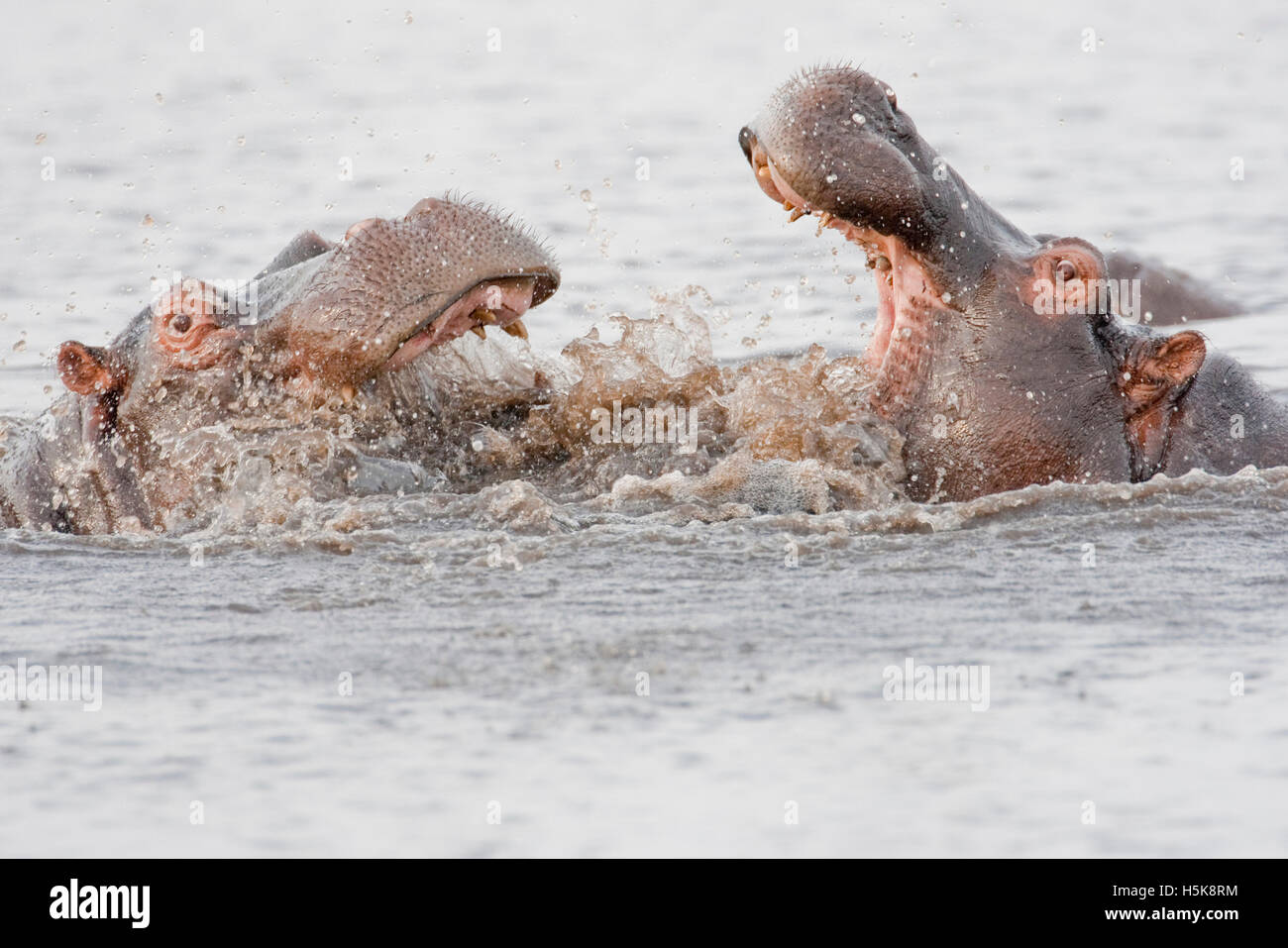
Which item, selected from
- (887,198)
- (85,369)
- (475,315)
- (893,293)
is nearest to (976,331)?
(893,293)

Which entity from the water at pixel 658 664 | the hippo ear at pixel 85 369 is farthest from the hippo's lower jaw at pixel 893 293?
the hippo ear at pixel 85 369

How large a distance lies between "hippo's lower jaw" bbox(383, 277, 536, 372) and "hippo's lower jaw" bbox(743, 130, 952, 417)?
0.95 m

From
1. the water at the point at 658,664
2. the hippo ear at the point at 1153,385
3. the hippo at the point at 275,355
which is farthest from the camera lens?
the hippo ear at the point at 1153,385

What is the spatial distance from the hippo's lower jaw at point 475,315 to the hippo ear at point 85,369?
1.13 meters

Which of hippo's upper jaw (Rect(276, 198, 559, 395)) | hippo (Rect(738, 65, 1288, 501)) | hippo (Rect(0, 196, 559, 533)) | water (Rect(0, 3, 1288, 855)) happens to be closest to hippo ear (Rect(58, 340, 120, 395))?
hippo (Rect(0, 196, 559, 533))

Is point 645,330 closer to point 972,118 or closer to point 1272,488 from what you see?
point 1272,488

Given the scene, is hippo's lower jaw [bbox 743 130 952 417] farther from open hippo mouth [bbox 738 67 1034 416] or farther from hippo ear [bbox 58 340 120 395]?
hippo ear [bbox 58 340 120 395]

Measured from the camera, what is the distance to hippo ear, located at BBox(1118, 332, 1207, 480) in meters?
6.88

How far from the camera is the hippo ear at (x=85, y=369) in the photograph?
721 cm

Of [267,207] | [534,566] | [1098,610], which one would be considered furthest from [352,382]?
[267,207]

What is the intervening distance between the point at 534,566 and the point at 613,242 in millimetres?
7373

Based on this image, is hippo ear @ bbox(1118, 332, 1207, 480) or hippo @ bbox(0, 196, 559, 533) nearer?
hippo @ bbox(0, 196, 559, 533)

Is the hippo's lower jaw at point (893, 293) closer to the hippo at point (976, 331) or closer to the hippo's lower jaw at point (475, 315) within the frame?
the hippo at point (976, 331)

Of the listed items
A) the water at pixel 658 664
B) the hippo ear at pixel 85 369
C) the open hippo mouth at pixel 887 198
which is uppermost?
the open hippo mouth at pixel 887 198
